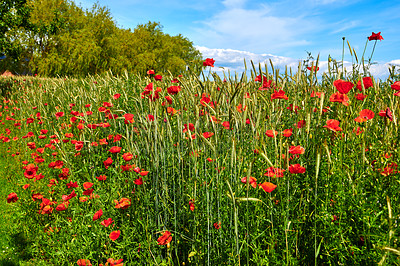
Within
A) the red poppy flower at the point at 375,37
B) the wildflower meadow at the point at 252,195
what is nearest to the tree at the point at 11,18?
the wildflower meadow at the point at 252,195

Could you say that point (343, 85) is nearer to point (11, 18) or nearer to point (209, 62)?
point (209, 62)

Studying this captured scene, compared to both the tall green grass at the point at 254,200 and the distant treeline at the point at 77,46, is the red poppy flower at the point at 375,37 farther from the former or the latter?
the distant treeline at the point at 77,46

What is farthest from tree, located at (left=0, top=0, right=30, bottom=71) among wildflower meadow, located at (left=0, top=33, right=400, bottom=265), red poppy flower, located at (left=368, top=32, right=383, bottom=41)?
red poppy flower, located at (left=368, top=32, right=383, bottom=41)

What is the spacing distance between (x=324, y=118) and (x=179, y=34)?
52.2 metres

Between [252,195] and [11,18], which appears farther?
[11,18]

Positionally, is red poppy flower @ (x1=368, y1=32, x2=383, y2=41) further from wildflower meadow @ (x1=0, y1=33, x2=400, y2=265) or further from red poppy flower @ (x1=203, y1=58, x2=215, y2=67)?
red poppy flower @ (x1=203, y1=58, x2=215, y2=67)

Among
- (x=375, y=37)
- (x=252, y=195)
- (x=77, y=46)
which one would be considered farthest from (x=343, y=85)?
(x=77, y=46)

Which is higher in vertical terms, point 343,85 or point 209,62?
point 209,62

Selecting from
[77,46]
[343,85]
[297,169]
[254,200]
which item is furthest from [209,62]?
[77,46]

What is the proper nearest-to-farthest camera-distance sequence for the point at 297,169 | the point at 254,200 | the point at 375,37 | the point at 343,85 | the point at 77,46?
the point at 254,200
the point at 297,169
the point at 343,85
the point at 375,37
the point at 77,46

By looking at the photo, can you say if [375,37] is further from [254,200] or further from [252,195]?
[254,200]

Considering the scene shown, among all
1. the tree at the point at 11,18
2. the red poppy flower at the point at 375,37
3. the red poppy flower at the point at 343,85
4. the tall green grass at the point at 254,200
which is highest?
the tree at the point at 11,18

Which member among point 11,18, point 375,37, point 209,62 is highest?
point 11,18

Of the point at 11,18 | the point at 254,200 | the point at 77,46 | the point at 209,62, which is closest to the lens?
the point at 254,200
